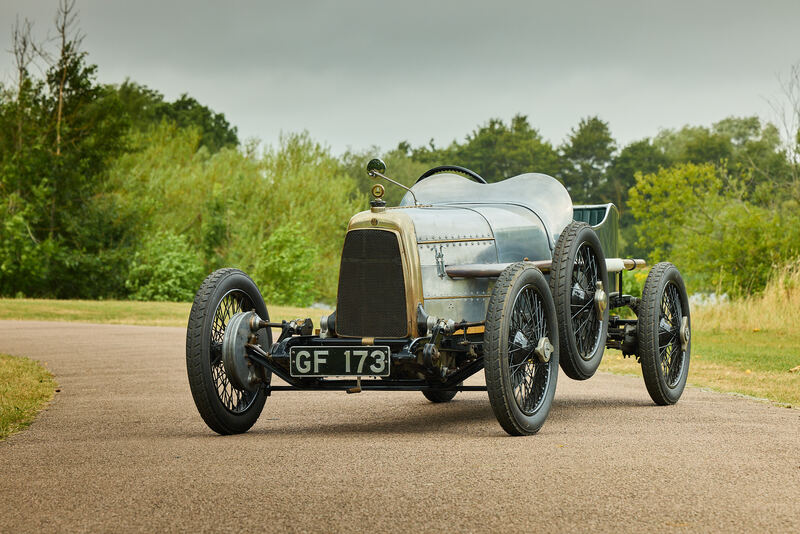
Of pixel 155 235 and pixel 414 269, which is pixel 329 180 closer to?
pixel 155 235

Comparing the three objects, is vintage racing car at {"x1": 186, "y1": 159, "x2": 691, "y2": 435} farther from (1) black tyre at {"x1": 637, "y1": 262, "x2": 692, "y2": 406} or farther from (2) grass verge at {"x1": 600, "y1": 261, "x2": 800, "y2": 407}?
(2) grass verge at {"x1": 600, "y1": 261, "x2": 800, "y2": 407}

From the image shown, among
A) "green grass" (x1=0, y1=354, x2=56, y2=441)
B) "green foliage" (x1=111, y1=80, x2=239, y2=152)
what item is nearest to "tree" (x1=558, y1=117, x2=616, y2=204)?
"green foliage" (x1=111, y1=80, x2=239, y2=152)

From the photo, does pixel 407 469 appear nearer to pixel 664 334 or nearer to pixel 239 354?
pixel 239 354

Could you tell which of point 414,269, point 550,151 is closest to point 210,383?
point 414,269

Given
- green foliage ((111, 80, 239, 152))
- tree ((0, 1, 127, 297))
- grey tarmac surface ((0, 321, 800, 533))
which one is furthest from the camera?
green foliage ((111, 80, 239, 152))

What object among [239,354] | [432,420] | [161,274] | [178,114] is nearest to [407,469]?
[239,354]

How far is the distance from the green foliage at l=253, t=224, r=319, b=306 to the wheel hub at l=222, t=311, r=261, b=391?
2740cm

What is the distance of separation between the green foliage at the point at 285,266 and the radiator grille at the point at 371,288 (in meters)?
27.5

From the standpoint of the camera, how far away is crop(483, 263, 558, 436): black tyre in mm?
6035

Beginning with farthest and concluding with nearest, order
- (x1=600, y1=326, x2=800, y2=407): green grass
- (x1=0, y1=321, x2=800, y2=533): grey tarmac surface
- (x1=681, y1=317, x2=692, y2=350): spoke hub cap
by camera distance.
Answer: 1. (x1=600, y1=326, x2=800, y2=407): green grass
2. (x1=681, y1=317, x2=692, y2=350): spoke hub cap
3. (x1=0, y1=321, x2=800, y2=533): grey tarmac surface

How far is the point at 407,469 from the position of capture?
525cm

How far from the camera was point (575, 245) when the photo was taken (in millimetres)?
7133

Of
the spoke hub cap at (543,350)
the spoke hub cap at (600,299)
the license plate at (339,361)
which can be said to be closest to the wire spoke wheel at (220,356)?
the license plate at (339,361)

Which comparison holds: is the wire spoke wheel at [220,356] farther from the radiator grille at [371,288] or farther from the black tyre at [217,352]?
the radiator grille at [371,288]
